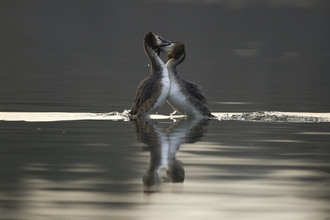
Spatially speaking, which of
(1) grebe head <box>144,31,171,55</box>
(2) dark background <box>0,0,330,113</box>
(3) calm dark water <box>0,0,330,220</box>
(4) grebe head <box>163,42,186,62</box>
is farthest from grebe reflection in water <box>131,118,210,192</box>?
(2) dark background <box>0,0,330,113</box>

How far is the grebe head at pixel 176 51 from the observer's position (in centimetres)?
1769

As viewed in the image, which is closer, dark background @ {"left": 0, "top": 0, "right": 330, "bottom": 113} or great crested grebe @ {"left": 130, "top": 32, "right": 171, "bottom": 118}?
great crested grebe @ {"left": 130, "top": 32, "right": 171, "bottom": 118}

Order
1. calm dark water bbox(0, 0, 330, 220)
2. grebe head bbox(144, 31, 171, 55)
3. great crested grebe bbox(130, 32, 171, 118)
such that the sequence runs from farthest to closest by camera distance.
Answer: grebe head bbox(144, 31, 171, 55), great crested grebe bbox(130, 32, 171, 118), calm dark water bbox(0, 0, 330, 220)

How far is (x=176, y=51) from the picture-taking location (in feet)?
58.1

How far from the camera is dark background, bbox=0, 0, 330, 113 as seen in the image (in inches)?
836

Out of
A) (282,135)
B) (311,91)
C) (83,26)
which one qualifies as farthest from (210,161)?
(83,26)

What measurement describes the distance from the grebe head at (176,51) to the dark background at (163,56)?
1334 millimetres

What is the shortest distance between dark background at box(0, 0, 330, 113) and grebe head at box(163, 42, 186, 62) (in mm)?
1334

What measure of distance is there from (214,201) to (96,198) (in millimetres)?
1035

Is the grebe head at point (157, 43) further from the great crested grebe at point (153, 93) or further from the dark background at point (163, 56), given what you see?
the dark background at point (163, 56)

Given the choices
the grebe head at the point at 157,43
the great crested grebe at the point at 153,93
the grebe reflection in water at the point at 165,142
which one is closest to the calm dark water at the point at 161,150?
the grebe reflection in water at the point at 165,142

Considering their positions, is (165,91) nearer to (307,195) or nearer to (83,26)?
(307,195)

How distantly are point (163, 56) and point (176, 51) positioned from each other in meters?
25.8

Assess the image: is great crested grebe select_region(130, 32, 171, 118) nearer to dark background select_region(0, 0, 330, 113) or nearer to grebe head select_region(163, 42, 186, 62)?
grebe head select_region(163, 42, 186, 62)
